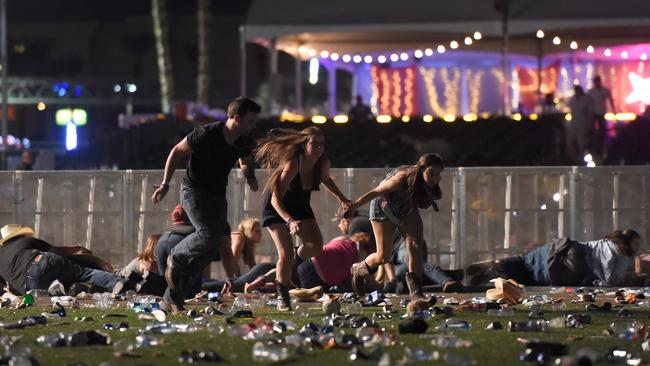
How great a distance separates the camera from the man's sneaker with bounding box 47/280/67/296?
1477 cm

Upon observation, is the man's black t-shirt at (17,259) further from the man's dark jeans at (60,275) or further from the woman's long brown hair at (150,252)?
the woman's long brown hair at (150,252)

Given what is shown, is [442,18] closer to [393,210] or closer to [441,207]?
[441,207]

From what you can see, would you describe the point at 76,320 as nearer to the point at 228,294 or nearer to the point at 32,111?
the point at 228,294

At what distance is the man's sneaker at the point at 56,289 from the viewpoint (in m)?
14.8

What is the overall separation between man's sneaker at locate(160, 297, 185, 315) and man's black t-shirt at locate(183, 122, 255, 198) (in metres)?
0.91

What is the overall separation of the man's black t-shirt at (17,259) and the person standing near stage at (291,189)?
3.04 meters

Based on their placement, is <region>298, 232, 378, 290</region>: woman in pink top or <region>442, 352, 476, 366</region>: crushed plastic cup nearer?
<region>442, 352, 476, 366</region>: crushed plastic cup

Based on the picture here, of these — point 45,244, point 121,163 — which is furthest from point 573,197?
point 121,163

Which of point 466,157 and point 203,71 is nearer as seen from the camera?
point 466,157

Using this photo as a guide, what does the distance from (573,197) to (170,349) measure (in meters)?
8.38

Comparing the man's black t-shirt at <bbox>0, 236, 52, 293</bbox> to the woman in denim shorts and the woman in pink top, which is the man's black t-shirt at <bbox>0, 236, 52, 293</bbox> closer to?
the woman in pink top

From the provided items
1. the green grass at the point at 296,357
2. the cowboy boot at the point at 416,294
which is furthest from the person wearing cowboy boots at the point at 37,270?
the cowboy boot at the point at 416,294

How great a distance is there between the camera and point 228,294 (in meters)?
15.1

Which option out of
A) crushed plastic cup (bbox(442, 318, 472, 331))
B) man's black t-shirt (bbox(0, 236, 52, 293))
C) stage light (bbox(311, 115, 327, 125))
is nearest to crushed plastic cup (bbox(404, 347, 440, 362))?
crushed plastic cup (bbox(442, 318, 472, 331))
